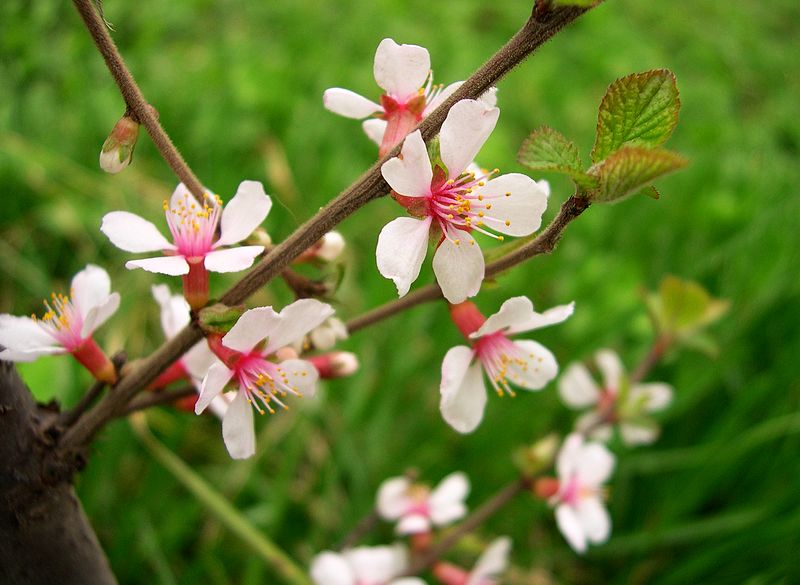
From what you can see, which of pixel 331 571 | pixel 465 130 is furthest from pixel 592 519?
pixel 465 130

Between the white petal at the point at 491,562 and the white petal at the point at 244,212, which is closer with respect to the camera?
the white petal at the point at 244,212

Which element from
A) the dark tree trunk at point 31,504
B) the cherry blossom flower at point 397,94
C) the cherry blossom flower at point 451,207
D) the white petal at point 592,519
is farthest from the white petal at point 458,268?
the white petal at point 592,519

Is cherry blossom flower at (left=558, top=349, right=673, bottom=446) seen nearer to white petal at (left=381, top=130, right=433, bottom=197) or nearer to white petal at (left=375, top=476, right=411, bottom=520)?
white petal at (left=375, top=476, right=411, bottom=520)

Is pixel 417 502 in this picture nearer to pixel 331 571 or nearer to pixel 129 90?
pixel 331 571

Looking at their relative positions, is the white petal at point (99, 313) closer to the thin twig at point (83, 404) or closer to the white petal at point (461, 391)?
the thin twig at point (83, 404)

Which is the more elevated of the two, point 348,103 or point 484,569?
point 348,103

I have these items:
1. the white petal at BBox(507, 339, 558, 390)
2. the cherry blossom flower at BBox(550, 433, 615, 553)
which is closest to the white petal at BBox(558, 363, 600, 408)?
the cherry blossom flower at BBox(550, 433, 615, 553)

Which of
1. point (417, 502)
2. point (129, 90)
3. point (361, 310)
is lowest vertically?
point (417, 502)
